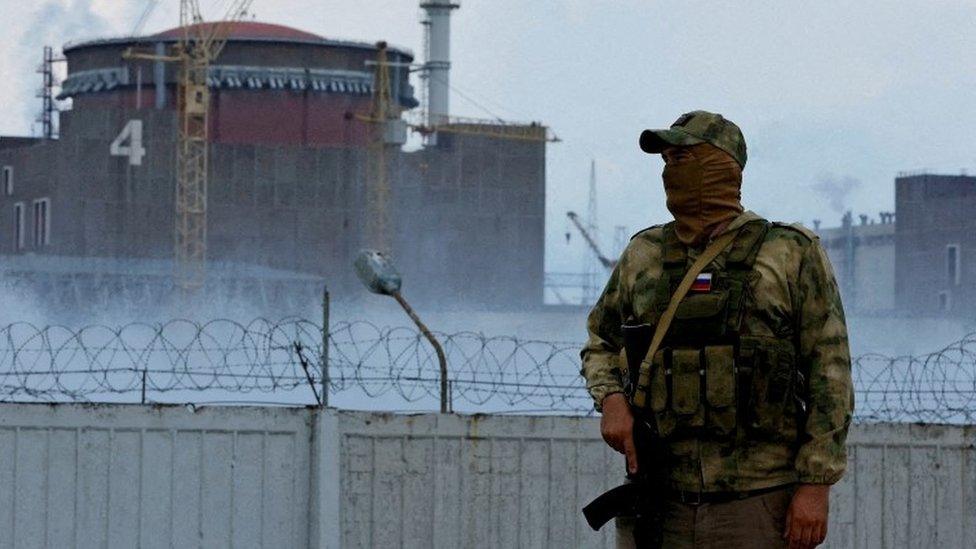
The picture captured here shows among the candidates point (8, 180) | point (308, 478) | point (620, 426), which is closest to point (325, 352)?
point (308, 478)

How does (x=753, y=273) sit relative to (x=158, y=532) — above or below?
above

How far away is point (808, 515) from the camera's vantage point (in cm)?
443

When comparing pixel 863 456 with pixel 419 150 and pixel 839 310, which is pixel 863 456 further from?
pixel 419 150

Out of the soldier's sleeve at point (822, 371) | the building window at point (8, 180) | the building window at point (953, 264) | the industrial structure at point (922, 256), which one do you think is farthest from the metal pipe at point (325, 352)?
the building window at point (8, 180)

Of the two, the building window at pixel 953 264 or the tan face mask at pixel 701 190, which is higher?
the building window at pixel 953 264

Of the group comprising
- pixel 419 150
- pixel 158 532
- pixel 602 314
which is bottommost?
pixel 158 532

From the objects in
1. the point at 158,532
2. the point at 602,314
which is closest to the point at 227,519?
the point at 158,532

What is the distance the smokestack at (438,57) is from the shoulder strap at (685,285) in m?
85.9

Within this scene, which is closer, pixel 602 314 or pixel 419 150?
pixel 602 314

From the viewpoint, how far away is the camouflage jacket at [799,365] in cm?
446

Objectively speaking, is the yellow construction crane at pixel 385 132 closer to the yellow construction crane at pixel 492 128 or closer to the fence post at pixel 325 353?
the yellow construction crane at pixel 492 128

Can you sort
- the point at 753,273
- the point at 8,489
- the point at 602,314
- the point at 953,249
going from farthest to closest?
the point at 953,249, the point at 8,489, the point at 602,314, the point at 753,273

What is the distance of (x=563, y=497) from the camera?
28.5 ft

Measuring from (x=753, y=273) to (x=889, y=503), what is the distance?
472 cm
